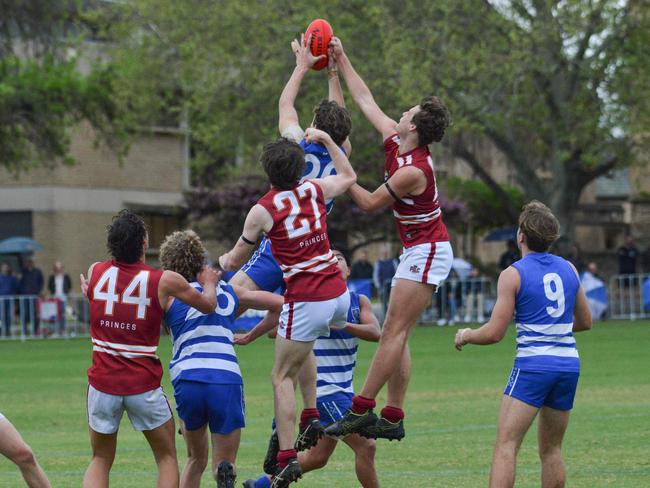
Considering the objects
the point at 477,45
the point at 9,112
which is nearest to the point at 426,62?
the point at 477,45

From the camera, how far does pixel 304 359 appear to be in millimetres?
10594

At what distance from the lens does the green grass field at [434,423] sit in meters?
12.4

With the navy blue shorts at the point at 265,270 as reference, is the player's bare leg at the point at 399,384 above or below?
below

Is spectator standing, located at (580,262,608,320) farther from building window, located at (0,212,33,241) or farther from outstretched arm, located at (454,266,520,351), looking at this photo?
outstretched arm, located at (454,266,520,351)

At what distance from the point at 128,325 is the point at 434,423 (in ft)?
23.9

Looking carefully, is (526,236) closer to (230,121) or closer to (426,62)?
(426,62)

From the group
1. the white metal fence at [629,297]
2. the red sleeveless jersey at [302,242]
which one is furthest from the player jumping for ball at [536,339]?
the white metal fence at [629,297]

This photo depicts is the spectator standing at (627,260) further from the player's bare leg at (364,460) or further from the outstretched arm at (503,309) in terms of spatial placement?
the outstretched arm at (503,309)

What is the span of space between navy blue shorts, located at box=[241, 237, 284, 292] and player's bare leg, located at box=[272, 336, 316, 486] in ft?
2.68

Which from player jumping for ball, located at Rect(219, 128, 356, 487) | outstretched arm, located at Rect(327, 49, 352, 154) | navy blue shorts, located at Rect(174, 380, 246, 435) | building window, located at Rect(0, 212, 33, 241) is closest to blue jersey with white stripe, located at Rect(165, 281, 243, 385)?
navy blue shorts, located at Rect(174, 380, 246, 435)

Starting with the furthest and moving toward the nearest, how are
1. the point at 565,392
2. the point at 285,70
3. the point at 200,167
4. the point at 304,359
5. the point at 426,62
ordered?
the point at 200,167, the point at 285,70, the point at 426,62, the point at 304,359, the point at 565,392

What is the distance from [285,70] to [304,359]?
28315 millimetres

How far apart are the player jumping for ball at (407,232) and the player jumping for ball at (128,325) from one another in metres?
2.00

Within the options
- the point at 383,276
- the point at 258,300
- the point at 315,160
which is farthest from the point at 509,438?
the point at 383,276
